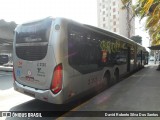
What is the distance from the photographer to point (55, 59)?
18.8 ft

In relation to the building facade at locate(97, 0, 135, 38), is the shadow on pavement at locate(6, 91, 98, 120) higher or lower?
lower

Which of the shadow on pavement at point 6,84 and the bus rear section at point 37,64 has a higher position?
the bus rear section at point 37,64

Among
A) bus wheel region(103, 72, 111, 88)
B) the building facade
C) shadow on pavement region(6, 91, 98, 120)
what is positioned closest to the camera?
shadow on pavement region(6, 91, 98, 120)

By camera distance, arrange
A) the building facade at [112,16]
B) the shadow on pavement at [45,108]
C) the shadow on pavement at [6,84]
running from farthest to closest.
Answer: the building facade at [112,16]
the shadow on pavement at [6,84]
the shadow on pavement at [45,108]

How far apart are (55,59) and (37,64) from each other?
797mm

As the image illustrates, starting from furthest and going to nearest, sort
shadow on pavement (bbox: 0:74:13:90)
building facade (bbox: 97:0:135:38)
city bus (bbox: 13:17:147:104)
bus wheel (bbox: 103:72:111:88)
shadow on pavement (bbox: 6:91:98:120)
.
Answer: building facade (bbox: 97:0:135:38)
shadow on pavement (bbox: 0:74:13:90)
bus wheel (bbox: 103:72:111:88)
shadow on pavement (bbox: 6:91:98:120)
city bus (bbox: 13:17:147:104)

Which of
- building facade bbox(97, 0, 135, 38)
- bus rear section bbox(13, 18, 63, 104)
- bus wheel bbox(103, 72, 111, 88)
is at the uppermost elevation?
building facade bbox(97, 0, 135, 38)

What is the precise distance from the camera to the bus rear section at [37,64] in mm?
5785

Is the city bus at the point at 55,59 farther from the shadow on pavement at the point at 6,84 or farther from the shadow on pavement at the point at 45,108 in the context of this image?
the shadow on pavement at the point at 6,84

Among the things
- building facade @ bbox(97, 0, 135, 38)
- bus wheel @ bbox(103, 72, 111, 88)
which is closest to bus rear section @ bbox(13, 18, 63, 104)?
bus wheel @ bbox(103, 72, 111, 88)

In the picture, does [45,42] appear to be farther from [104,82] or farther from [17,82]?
[104,82]

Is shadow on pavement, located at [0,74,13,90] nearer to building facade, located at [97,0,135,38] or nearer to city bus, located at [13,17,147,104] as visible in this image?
city bus, located at [13,17,147,104]

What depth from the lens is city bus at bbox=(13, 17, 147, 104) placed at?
5785mm

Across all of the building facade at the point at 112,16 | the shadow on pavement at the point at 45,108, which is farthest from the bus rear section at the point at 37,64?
the building facade at the point at 112,16
